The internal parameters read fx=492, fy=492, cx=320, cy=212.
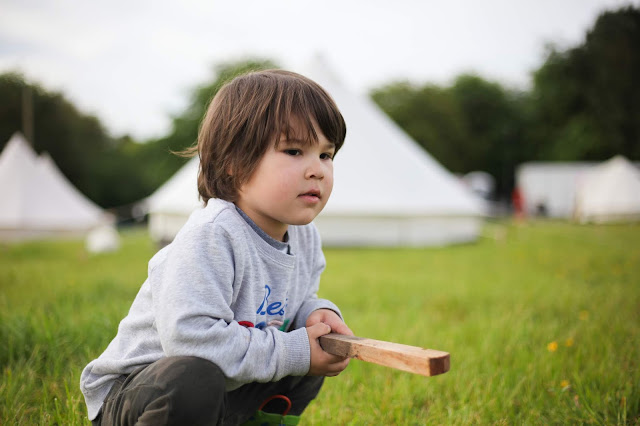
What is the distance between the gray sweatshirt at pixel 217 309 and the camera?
0.94m

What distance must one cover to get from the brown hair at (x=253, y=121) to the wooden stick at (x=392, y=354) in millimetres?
424

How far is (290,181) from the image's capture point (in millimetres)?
1090

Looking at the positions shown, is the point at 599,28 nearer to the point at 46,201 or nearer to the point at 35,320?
the point at 46,201

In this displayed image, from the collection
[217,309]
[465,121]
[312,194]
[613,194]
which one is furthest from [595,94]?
[217,309]

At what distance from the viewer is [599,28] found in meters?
21.5

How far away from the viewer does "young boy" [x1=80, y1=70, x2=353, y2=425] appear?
927 mm

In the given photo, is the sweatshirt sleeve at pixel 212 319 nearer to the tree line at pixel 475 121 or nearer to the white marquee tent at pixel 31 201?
the white marquee tent at pixel 31 201

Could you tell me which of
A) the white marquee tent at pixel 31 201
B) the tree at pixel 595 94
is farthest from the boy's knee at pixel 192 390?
the tree at pixel 595 94

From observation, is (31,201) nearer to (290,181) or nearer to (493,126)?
(290,181)

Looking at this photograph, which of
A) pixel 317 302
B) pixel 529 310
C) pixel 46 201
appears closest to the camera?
pixel 317 302

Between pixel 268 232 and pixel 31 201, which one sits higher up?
pixel 268 232

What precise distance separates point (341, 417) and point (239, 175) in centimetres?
80

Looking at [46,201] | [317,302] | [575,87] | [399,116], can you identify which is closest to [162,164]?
[399,116]

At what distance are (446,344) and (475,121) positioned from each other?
35.0 metres
